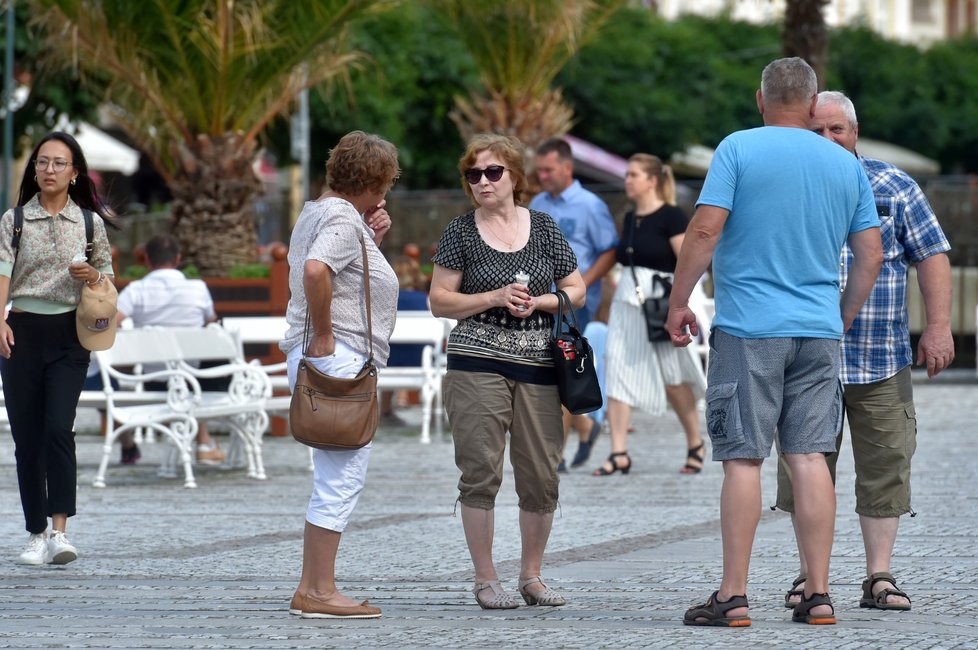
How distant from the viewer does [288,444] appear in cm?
1343

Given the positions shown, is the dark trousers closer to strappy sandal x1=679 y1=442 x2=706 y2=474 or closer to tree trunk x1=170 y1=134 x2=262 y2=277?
strappy sandal x1=679 y1=442 x2=706 y2=474

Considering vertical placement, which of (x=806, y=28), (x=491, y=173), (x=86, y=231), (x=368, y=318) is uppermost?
(x=806, y=28)

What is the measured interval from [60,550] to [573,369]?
2.41 m

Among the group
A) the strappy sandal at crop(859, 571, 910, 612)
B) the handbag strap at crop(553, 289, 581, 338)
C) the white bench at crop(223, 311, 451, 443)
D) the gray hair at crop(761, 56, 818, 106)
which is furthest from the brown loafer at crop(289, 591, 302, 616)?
the white bench at crop(223, 311, 451, 443)

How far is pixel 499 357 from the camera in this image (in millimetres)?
6328

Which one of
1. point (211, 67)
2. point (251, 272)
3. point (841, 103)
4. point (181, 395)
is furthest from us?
point (211, 67)

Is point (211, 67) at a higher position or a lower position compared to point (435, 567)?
higher

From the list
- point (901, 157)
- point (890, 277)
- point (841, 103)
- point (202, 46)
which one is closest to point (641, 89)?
point (901, 157)

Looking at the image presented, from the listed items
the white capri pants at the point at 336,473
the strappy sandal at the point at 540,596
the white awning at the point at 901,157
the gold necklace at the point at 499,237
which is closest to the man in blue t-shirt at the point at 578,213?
the gold necklace at the point at 499,237

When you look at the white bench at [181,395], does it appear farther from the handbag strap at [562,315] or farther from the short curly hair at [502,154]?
the handbag strap at [562,315]

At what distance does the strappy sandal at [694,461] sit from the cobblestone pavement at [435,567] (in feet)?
0.51

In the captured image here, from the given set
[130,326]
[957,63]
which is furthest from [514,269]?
[957,63]

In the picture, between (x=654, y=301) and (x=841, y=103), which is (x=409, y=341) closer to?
(x=654, y=301)

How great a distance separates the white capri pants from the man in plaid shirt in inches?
57.8
